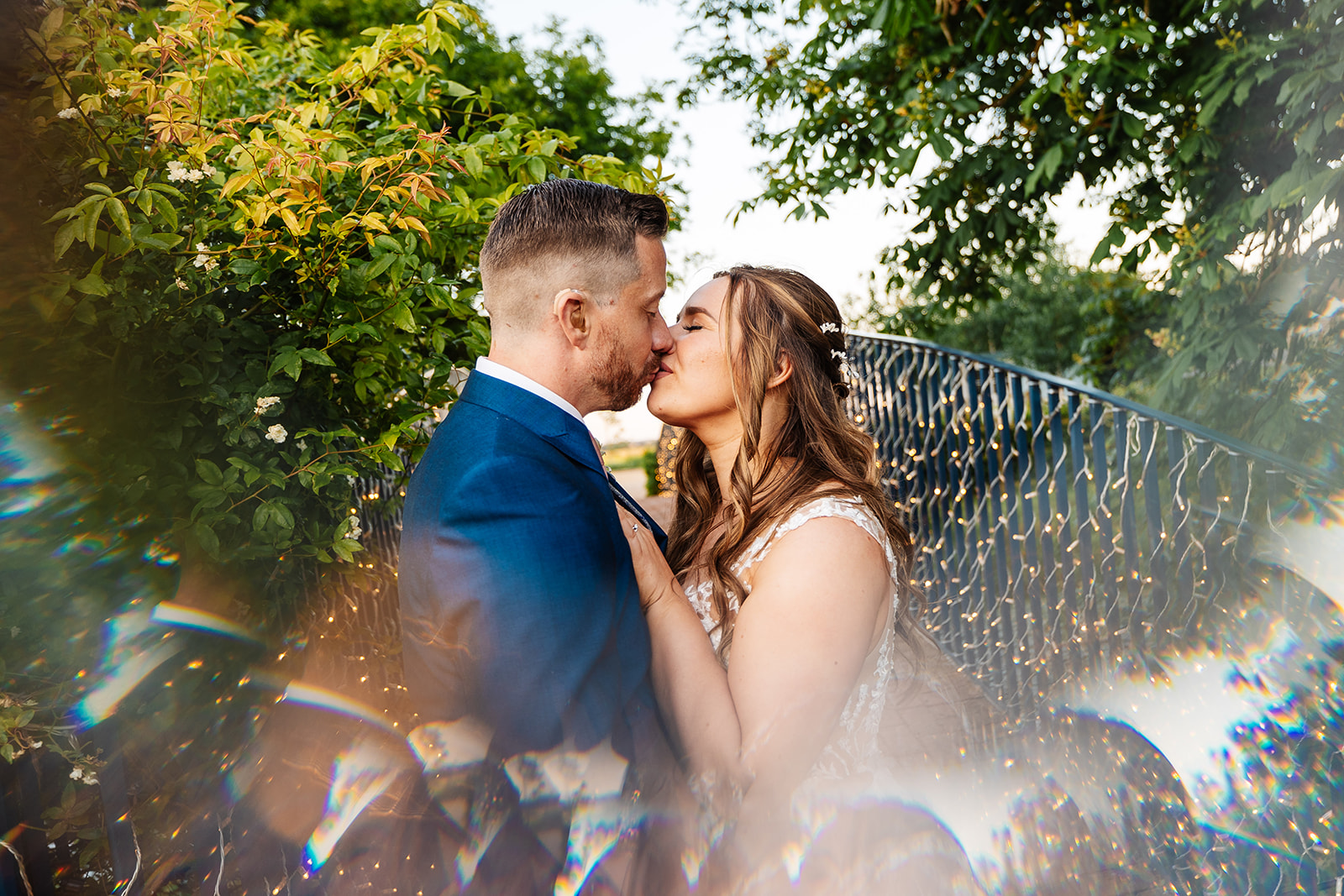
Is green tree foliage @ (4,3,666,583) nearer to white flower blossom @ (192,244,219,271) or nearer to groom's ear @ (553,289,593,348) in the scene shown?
white flower blossom @ (192,244,219,271)

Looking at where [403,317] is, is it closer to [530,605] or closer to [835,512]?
[530,605]

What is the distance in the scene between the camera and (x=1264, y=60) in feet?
13.2

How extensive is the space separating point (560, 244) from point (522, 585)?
82 cm

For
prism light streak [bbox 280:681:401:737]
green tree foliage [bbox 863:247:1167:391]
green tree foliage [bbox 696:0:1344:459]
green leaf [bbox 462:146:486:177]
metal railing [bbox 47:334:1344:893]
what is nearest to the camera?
green leaf [bbox 462:146:486:177]

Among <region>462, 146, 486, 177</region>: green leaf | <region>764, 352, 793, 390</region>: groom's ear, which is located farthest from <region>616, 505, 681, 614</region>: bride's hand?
<region>462, 146, 486, 177</region>: green leaf

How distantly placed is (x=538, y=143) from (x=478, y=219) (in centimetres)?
40

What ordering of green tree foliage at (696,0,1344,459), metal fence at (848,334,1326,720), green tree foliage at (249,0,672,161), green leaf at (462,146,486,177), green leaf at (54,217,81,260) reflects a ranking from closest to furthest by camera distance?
green leaf at (54,217,81,260)
green leaf at (462,146,486,177)
metal fence at (848,334,1326,720)
green tree foliage at (696,0,1344,459)
green tree foliage at (249,0,672,161)

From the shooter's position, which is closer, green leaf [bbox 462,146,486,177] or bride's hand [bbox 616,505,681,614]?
bride's hand [bbox 616,505,681,614]

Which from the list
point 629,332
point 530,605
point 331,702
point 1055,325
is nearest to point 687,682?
point 530,605

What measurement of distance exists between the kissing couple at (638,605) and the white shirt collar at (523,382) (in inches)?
0.4

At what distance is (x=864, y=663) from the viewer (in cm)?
229

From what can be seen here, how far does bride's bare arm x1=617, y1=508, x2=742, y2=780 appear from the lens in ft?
6.27

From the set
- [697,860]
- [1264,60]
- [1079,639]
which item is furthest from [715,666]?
[1264,60]

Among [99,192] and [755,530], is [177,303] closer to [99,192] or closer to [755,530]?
[99,192]
